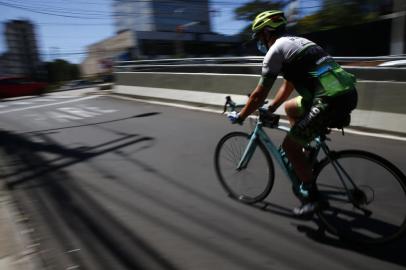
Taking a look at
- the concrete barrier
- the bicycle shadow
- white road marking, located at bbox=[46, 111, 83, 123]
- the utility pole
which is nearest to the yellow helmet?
the bicycle shadow

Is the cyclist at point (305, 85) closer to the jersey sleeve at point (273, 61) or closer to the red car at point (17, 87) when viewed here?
the jersey sleeve at point (273, 61)

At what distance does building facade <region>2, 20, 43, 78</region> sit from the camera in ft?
255

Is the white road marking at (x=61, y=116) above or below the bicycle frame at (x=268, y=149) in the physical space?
below

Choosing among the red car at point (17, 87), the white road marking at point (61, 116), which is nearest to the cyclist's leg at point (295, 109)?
the white road marking at point (61, 116)

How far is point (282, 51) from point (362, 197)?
144cm

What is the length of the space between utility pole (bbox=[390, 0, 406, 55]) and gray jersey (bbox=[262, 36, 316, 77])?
2627cm

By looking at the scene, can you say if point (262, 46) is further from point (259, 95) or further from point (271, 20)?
point (259, 95)

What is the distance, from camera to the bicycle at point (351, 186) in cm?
357

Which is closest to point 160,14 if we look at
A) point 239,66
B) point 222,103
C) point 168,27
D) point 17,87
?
point 168,27

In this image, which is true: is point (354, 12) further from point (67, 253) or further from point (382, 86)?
point (67, 253)

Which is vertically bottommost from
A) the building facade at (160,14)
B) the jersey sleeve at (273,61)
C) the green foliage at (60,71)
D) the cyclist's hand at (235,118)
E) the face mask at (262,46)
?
the green foliage at (60,71)

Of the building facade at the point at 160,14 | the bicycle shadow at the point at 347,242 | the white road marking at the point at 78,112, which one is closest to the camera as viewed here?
the bicycle shadow at the point at 347,242

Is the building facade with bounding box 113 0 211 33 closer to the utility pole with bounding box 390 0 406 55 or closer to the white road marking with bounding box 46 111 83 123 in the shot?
the utility pole with bounding box 390 0 406 55

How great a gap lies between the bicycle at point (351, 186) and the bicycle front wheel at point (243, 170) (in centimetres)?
1
